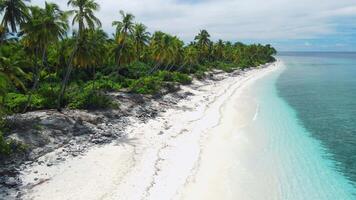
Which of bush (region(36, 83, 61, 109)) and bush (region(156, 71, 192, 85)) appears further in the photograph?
bush (region(156, 71, 192, 85))

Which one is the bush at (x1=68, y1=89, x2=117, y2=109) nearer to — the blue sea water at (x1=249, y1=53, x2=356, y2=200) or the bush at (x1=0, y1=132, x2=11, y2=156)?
the bush at (x1=0, y1=132, x2=11, y2=156)

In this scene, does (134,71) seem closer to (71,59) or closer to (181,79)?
(181,79)

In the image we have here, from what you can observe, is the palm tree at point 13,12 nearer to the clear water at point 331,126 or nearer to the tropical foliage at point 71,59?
the tropical foliage at point 71,59

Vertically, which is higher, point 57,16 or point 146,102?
point 57,16

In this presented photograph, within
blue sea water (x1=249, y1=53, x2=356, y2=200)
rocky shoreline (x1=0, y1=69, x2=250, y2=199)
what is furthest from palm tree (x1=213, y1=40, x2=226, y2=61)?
rocky shoreline (x1=0, y1=69, x2=250, y2=199)

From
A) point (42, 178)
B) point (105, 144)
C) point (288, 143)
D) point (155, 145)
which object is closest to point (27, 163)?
point (42, 178)

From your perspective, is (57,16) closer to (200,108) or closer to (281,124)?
(200,108)
